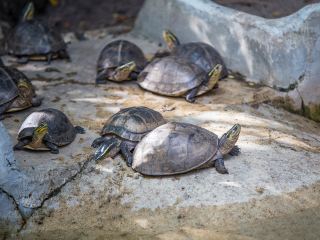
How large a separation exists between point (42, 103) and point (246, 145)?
8.81 ft

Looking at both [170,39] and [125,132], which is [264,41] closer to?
[170,39]

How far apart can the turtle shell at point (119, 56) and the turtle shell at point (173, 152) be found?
8.62 feet

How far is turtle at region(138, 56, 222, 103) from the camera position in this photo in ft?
23.6

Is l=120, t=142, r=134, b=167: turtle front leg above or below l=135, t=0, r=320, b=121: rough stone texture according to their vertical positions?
below

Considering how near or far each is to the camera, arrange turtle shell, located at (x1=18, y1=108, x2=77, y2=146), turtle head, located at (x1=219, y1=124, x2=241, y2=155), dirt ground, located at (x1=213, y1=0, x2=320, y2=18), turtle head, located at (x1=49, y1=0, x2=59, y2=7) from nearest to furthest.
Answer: turtle head, located at (x1=219, y1=124, x2=241, y2=155)
turtle shell, located at (x1=18, y1=108, x2=77, y2=146)
dirt ground, located at (x1=213, y1=0, x2=320, y2=18)
turtle head, located at (x1=49, y1=0, x2=59, y2=7)

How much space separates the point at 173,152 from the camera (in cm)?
530

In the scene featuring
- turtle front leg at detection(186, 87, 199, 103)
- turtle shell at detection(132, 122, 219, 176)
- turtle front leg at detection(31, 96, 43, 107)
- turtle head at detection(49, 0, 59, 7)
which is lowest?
turtle head at detection(49, 0, 59, 7)

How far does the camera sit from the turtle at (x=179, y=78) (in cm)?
718

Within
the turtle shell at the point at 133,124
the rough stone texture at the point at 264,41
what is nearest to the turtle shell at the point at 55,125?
the turtle shell at the point at 133,124

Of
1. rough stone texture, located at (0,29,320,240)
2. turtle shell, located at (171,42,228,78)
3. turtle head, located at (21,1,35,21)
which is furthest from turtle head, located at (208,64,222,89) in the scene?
turtle head, located at (21,1,35,21)

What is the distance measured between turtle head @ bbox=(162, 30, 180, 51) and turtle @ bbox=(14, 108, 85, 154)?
2874 mm

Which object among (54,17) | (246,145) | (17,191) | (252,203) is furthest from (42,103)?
(54,17)

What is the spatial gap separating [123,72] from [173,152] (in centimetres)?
265

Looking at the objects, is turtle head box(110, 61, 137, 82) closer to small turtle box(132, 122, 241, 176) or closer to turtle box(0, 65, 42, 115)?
turtle box(0, 65, 42, 115)
